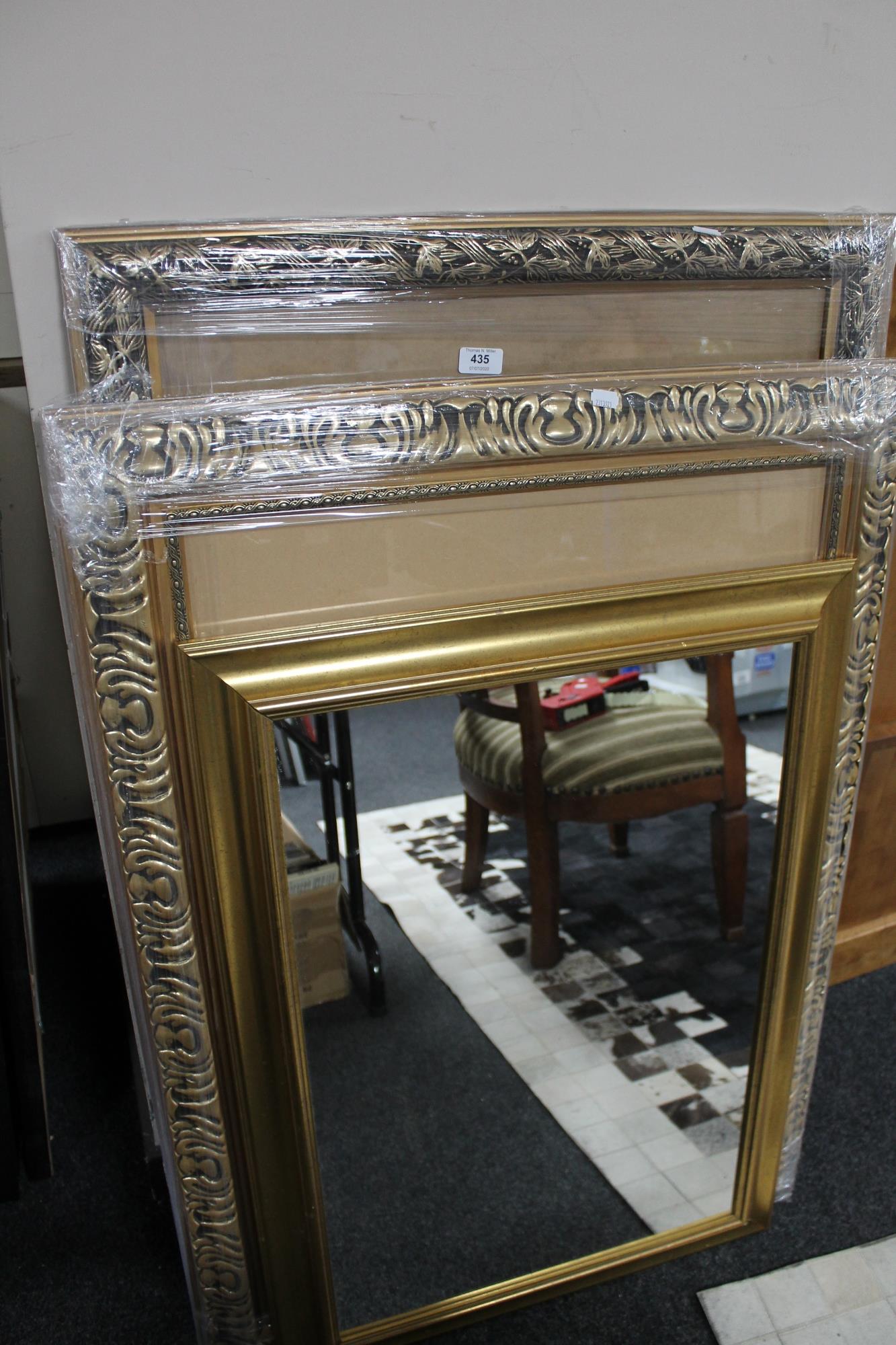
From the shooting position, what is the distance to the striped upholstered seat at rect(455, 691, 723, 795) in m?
1.04

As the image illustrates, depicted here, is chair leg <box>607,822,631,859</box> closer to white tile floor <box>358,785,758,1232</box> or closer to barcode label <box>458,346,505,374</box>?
white tile floor <box>358,785,758,1232</box>

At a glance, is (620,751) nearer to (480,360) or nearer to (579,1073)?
(579,1073)

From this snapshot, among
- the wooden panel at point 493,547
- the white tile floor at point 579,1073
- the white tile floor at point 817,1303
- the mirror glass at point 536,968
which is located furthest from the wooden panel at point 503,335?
the white tile floor at point 817,1303

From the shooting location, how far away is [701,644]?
0.94 meters

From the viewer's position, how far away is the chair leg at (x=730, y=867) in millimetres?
1137

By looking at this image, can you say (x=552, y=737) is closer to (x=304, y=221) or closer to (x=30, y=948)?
(x=304, y=221)

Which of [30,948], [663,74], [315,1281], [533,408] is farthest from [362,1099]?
[663,74]

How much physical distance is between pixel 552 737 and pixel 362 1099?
1.46 ft

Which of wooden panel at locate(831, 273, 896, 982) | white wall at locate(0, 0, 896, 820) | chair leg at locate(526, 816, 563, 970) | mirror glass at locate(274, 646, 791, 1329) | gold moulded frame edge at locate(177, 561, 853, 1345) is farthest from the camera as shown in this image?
wooden panel at locate(831, 273, 896, 982)

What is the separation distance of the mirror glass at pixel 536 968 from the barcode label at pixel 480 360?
313 mm

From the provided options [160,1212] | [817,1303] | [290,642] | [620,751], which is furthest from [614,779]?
[160,1212]

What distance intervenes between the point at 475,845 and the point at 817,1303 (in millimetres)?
666

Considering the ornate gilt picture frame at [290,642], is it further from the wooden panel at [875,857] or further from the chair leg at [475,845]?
the wooden panel at [875,857]

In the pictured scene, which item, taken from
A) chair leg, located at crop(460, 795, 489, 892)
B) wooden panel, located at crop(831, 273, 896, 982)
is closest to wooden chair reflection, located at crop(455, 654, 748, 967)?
chair leg, located at crop(460, 795, 489, 892)
